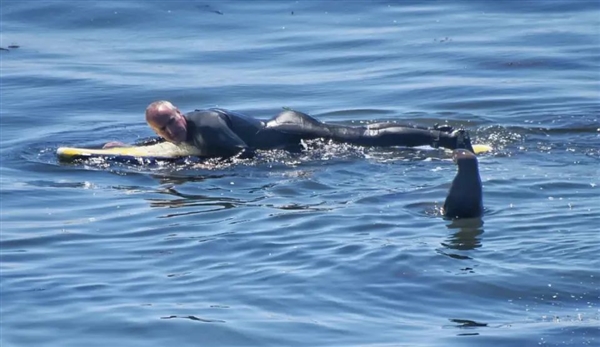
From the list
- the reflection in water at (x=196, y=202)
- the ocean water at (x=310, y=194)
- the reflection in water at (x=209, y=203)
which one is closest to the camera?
the ocean water at (x=310, y=194)

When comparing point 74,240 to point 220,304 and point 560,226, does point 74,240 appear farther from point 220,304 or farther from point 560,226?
point 560,226

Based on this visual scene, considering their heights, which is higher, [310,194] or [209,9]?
[209,9]

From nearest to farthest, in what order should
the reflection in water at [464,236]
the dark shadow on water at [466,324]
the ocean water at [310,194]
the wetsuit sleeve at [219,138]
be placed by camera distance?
the dark shadow on water at [466,324], the ocean water at [310,194], the reflection in water at [464,236], the wetsuit sleeve at [219,138]

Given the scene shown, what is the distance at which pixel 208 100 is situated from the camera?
50.2 ft

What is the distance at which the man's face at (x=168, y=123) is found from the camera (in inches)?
469

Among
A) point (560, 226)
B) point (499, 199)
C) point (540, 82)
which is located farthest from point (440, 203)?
point (540, 82)

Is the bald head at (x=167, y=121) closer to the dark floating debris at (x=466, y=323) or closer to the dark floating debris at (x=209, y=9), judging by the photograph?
the dark floating debris at (x=466, y=323)

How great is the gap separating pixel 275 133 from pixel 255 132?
0.56 ft

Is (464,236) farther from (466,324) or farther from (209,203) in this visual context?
(209,203)

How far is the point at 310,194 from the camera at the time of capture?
1066cm

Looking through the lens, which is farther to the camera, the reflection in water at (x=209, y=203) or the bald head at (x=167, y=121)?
the bald head at (x=167, y=121)

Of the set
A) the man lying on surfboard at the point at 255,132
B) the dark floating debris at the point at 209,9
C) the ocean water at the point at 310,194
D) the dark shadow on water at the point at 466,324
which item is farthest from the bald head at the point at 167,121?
the dark floating debris at the point at 209,9

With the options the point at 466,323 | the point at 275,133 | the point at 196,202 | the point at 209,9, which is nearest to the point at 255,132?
the point at 275,133

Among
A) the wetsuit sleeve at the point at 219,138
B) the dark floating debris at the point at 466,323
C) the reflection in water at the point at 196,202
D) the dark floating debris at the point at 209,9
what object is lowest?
the reflection in water at the point at 196,202
